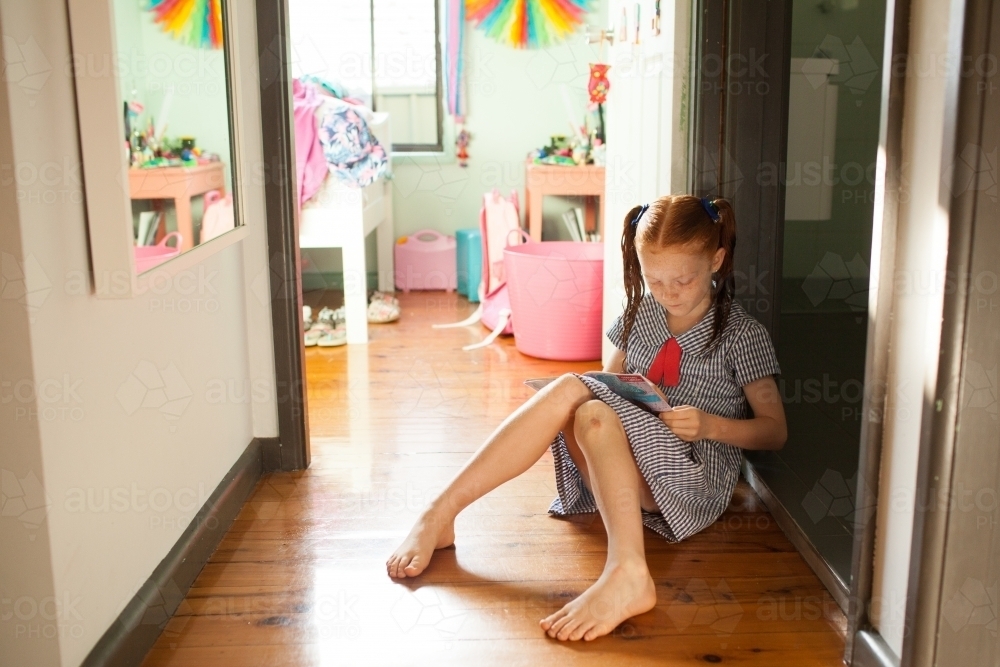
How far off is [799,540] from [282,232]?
4.37 feet

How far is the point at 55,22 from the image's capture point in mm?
1216

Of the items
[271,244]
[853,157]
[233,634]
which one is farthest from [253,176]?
[853,157]

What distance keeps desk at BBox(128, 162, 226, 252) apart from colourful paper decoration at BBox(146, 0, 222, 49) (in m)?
0.22

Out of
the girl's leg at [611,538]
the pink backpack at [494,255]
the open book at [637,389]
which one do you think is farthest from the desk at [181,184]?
the pink backpack at [494,255]

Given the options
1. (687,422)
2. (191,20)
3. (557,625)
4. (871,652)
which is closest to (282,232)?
(191,20)

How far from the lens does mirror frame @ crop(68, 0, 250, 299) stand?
123cm

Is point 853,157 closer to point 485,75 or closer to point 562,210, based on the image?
point 562,210

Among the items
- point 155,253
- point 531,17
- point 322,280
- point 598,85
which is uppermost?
point 531,17

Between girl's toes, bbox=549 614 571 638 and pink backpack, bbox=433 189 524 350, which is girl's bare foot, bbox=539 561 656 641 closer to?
girl's toes, bbox=549 614 571 638

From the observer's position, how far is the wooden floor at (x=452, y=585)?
1.53 metres

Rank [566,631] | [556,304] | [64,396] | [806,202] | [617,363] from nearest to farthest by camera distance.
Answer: [64,396] → [566,631] → [617,363] → [556,304] → [806,202]

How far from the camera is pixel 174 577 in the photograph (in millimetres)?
1667

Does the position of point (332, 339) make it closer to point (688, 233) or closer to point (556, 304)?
point (556, 304)

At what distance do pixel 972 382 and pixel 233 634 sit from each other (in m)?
1.17
